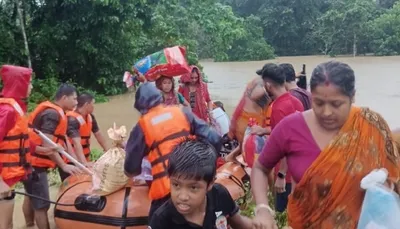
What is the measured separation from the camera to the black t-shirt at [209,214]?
191cm

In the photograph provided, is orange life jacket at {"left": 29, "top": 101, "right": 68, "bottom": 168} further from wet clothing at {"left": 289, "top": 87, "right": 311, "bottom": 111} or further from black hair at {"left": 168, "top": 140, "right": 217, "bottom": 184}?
black hair at {"left": 168, "top": 140, "right": 217, "bottom": 184}

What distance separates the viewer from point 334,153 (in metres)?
1.94

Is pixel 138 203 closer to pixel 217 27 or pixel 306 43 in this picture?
pixel 217 27

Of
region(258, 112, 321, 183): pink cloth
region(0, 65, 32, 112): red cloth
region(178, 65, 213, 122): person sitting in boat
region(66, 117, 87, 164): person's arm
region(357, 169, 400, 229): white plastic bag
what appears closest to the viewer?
region(357, 169, 400, 229): white plastic bag

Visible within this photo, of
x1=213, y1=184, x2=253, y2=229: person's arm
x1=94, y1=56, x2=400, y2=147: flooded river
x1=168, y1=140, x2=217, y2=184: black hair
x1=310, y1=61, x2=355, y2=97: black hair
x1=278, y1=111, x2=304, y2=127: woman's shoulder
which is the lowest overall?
x1=94, y1=56, x2=400, y2=147: flooded river

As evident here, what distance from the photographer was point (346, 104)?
1963mm

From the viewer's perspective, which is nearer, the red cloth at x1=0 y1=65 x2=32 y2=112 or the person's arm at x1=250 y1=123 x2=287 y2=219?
the person's arm at x1=250 y1=123 x2=287 y2=219

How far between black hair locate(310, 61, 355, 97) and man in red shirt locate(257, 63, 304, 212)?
5.11ft

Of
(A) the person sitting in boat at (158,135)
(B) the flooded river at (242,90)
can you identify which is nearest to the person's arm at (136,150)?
(A) the person sitting in boat at (158,135)

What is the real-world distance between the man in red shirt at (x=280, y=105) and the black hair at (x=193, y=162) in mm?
1675

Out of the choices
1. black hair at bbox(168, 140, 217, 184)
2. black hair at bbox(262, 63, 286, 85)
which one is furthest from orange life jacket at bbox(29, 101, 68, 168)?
black hair at bbox(168, 140, 217, 184)

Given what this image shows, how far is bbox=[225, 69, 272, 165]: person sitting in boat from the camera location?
4268 mm

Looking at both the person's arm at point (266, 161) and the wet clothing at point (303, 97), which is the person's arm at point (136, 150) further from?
the wet clothing at point (303, 97)

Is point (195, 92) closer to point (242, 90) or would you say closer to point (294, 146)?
point (294, 146)
